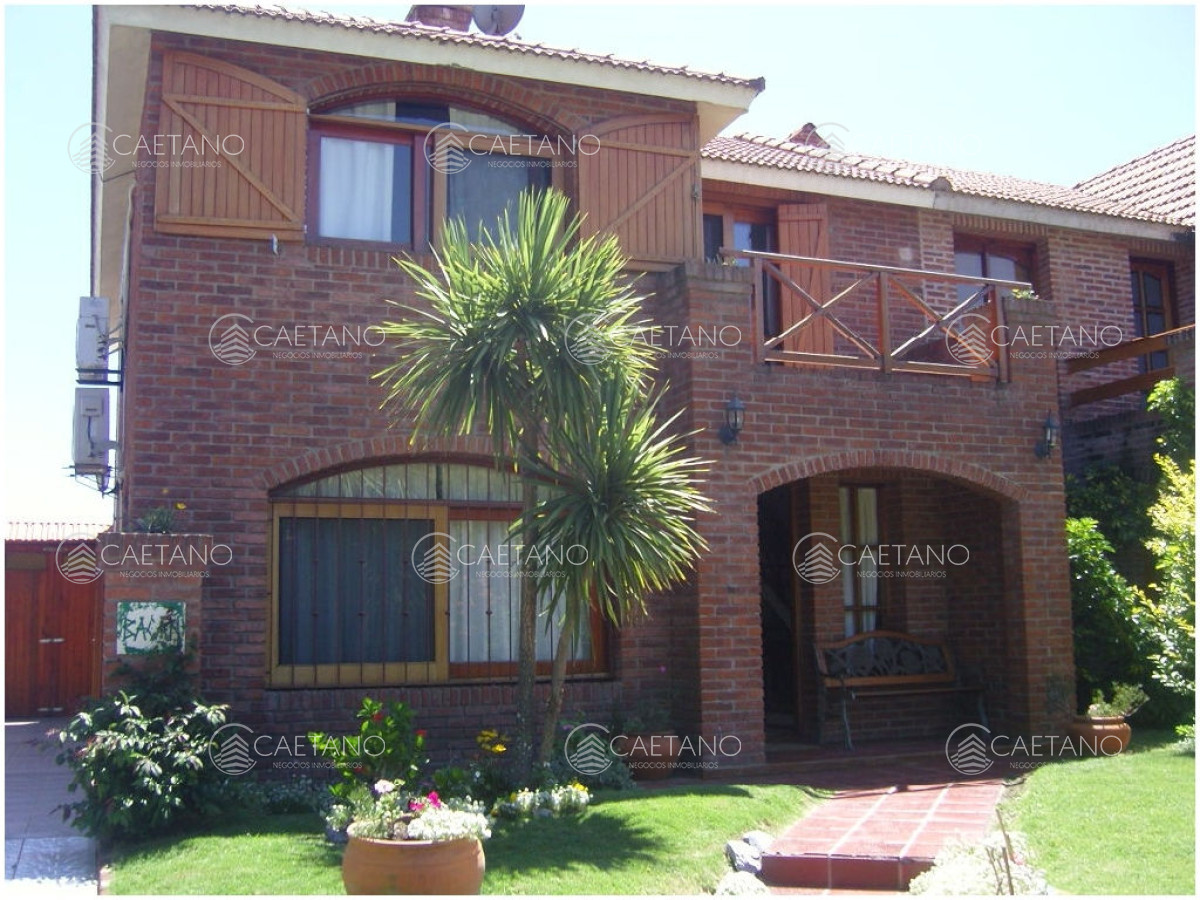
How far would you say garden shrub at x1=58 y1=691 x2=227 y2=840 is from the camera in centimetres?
702

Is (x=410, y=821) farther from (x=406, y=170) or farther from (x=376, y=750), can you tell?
(x=406, y=170)

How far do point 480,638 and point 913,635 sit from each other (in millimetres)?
4446

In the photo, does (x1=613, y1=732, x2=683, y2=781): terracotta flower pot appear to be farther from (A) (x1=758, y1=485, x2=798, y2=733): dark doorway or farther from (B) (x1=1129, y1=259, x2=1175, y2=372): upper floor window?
(B) (x1=1129, y1=259, x2=1175, y2=372): upper floor window

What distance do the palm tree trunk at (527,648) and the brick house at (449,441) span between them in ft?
4.93

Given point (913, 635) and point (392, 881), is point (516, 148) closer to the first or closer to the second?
point (913, 635)

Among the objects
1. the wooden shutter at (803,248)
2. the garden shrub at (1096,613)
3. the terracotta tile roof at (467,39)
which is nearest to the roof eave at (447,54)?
the terracotta tile roof at (467,39)

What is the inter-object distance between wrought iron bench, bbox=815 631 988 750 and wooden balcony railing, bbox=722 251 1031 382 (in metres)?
2.63

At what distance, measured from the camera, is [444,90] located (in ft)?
33.5

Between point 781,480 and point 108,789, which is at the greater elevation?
point 781,480

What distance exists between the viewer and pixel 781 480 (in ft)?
32.7

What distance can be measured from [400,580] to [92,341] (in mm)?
5229

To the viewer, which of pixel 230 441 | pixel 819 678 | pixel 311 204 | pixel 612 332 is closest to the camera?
pixel 612 332

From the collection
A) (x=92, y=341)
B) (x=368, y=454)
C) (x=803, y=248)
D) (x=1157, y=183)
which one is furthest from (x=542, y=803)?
(x=1157, y=183)

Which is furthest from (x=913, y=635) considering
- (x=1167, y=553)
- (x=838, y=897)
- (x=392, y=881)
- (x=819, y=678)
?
(x=392, y=881)
